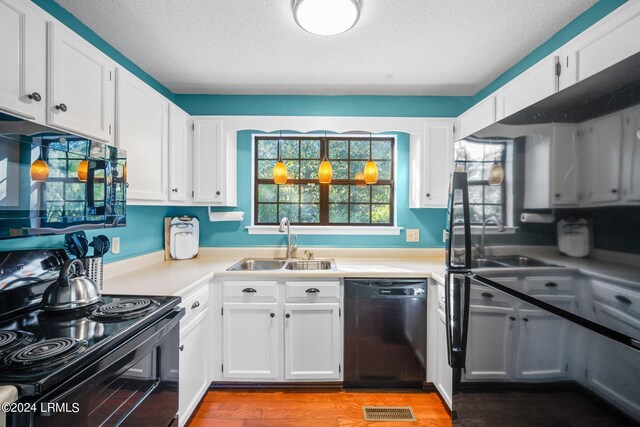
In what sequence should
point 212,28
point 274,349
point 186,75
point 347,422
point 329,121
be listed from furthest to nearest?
point 329,121 < point 186,75 < point 274,349 < point 347,422 < point 212,28

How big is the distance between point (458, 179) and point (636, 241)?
556 mm

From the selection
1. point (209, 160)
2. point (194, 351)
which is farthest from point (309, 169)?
point (194, 351)

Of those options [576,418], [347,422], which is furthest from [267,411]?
[576,418]

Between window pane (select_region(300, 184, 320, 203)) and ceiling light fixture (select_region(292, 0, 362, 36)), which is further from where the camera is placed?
window pane (select_region(300, 184, 320, 203))

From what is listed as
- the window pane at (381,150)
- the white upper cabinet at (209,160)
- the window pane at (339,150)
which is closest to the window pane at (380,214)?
the window pane at (381,150)

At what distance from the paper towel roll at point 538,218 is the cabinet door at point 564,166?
31 mm

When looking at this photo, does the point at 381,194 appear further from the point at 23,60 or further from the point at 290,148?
the point at 23,60

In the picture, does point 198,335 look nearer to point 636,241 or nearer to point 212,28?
point 212,28

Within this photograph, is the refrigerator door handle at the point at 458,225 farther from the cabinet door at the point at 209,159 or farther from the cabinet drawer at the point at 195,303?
the cabinet door at the point at 209,159

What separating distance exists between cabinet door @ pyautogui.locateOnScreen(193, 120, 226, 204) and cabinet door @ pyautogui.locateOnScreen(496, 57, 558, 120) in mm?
2060

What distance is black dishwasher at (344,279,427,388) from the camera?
83.4 inches

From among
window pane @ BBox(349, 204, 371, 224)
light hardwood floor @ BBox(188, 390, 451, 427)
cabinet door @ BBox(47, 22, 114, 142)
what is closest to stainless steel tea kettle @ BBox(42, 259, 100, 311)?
cabinet door @ BBox(47, 22, 114, 142)

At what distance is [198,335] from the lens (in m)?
1.91

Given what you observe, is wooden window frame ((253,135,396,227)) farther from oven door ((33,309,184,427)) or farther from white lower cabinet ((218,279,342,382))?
oven door ((33,309,184,427))
